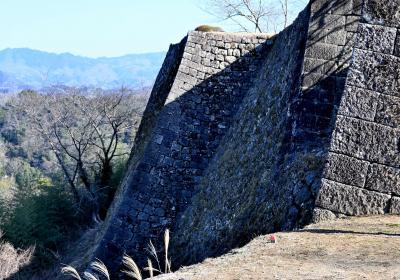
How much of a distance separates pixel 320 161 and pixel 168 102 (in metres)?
5.83

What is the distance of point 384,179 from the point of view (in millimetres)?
5758

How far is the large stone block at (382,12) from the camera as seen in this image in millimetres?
5977

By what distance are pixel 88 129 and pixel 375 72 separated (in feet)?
87.6

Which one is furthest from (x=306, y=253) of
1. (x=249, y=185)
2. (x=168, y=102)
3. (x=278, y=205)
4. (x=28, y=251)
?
(x=28, y=251)

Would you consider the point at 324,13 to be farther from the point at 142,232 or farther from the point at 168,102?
the point at 142,232

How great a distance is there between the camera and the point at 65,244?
22.6 m

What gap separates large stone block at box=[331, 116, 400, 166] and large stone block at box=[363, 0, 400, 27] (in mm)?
1073

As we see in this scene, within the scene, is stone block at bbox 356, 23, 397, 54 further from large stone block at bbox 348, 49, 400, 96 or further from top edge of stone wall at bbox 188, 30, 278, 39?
top edge of stone wall at bbox 188, 30, 278, 39

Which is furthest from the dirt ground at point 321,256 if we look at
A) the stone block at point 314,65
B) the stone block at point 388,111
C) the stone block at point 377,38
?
the stone block at point 314,65

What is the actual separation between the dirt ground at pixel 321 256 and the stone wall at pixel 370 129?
0.23 meters

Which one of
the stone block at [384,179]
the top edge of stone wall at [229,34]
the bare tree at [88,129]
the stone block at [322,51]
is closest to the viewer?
the stone block at [384,179]

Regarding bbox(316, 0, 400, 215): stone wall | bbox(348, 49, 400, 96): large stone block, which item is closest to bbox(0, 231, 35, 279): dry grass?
bbox(316, 0, 400, 215): stone wall

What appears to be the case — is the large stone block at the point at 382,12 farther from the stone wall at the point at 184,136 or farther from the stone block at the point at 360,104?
the stone wall at the point at 184,136

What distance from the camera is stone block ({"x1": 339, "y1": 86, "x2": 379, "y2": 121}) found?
5.89m
